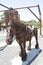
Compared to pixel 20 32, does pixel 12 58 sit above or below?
below

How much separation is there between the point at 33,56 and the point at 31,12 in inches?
181

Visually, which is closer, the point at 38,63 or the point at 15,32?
the point at 15,32

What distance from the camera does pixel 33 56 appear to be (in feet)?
16.2

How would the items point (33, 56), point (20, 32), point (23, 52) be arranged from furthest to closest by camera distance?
point (33, 56)
point (23, 52)
point (20, 32)

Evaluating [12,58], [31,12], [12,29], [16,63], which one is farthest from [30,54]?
[31,12]

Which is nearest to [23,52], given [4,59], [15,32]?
[4,59]

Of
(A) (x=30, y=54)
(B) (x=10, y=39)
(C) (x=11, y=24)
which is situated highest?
(C) (x=11, y=24)

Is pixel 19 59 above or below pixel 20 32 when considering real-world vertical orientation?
below

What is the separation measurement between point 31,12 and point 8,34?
18.6 ft

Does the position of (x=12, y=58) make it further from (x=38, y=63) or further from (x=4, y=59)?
(x=38, y=63)

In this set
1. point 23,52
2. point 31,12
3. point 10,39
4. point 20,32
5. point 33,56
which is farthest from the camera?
point 31,12

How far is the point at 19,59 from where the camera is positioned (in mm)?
4617

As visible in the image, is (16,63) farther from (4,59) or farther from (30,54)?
(30,54)

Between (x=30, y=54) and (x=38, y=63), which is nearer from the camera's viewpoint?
(x=38, y=63)
